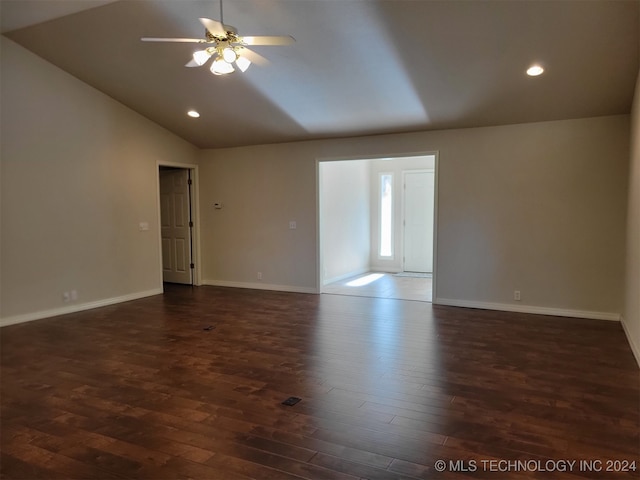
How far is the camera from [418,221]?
29.7 ft

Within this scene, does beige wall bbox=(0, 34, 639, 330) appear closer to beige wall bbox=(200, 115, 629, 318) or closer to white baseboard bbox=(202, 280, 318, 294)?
beige wall bbox=(200, 115, 629, 318)

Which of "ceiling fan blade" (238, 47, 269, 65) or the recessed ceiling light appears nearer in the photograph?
"ceiling fan blade" (238, 47, 269, 65)

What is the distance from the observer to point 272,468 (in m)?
2.15

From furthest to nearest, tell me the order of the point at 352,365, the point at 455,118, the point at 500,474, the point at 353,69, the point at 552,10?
the point at 455,118
the point at 353,69
the point at 352,365
the point at 552,10
the point at 500,474

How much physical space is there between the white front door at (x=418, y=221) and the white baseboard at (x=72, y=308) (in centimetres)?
521

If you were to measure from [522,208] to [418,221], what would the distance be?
3728 mm

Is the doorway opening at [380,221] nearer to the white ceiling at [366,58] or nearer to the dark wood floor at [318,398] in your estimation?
the white ceiling at [366,58]

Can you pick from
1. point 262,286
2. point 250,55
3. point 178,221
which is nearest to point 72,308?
point 178,221

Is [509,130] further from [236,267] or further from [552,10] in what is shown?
[236,267]

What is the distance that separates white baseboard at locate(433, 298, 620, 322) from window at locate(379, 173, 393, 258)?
351 centimetres

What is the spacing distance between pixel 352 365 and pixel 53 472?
221cm

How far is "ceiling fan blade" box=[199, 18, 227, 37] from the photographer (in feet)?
9.46

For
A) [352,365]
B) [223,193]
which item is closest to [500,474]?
[352,365]

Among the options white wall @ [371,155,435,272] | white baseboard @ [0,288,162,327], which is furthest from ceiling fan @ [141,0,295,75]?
white wall @ [371,155,435,272]
